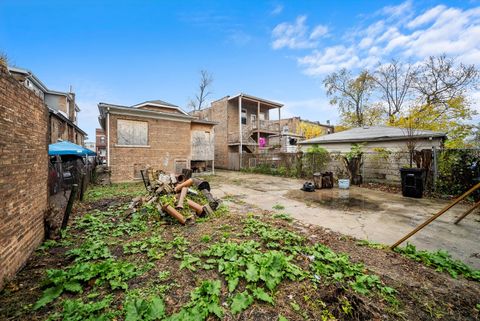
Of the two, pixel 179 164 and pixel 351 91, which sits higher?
pixel 351 91

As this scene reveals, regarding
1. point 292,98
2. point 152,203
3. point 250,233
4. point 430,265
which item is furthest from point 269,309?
point 292,98

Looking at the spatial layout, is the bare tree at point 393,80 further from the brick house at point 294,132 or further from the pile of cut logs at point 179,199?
the pile of cut logs at point 179,199

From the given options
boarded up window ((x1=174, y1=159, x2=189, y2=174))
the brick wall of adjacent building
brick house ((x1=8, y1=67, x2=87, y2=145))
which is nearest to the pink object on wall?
boarded up window ((x1=174, y1=159, x2=189, y2=174))

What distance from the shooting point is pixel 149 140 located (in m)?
13.4

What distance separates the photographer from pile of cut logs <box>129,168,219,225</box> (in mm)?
4958

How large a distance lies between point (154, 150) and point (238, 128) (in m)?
10.8

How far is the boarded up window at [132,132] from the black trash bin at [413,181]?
47.6 ft

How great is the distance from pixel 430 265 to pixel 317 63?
16.9m

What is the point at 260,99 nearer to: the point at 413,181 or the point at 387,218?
the point at 413,181

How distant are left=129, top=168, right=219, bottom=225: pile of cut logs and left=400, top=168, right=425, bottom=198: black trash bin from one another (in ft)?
25.9

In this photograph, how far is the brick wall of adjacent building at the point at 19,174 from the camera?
2.48 m

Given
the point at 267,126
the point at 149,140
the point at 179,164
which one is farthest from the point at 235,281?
the point at 267,126

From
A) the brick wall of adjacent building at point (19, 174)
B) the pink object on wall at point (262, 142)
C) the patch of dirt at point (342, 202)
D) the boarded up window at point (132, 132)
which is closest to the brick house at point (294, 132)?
the pink object on wall at point (262, 142)

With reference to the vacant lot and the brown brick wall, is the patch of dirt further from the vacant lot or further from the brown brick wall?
the brown brick wall
